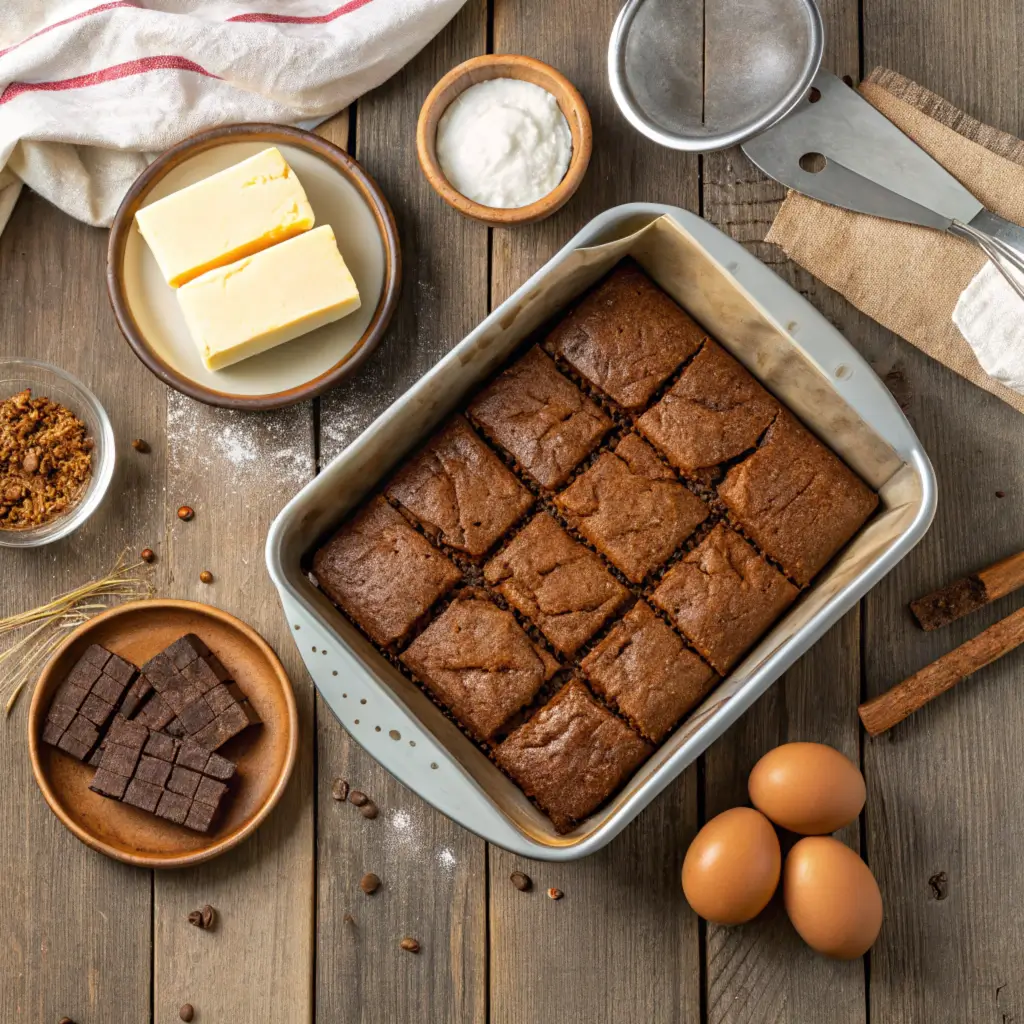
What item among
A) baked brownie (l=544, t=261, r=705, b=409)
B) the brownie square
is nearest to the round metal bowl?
baked brownie (l=544, t=261, r=705, b=409)

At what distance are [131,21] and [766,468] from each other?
173 cm

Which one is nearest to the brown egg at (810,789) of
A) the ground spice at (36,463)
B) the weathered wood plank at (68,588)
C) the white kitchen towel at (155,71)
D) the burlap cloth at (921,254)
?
the burlap cloth at (921,254)

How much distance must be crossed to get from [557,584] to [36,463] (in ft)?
3.99

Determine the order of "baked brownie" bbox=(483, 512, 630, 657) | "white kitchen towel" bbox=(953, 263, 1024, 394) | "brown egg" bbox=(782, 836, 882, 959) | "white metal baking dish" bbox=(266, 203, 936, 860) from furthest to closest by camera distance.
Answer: "white kitchen towel" bbox=(953, 263, 1024, 394)
"baked brownie" bbox=(483, 512, 630, 657)
"brown egg" bbox=(782, 836, 882, 959)
"white metal baking dish" bbox=(266, 203, 936, 860)

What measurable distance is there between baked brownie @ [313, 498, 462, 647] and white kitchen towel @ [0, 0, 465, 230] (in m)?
0.99

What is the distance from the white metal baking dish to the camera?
6.09 ft

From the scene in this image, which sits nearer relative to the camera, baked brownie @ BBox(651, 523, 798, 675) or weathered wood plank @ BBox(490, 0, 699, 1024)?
baked brownie @ BBox(651, 523, 798, 675)

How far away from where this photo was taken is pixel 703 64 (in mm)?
2268

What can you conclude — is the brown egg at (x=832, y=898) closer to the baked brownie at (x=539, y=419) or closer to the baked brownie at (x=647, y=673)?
the baked brownie at (x=647, y=673)

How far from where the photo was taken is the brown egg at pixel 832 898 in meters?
1.96

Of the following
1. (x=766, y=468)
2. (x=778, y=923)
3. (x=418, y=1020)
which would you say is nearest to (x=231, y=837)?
(x=418, y=1020)

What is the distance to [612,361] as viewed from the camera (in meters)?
2.09

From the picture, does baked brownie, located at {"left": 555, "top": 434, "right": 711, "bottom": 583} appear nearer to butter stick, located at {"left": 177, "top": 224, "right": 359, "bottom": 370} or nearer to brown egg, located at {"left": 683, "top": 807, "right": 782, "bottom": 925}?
brown egg, located at {"left": 683, "top": 807, "right": 782, "bottom": 925}

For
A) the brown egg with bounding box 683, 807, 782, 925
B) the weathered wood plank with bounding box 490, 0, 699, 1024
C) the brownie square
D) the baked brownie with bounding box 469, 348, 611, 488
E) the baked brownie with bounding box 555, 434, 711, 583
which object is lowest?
the weathered wood plank with bounding box 490, 0, 699, 1024
